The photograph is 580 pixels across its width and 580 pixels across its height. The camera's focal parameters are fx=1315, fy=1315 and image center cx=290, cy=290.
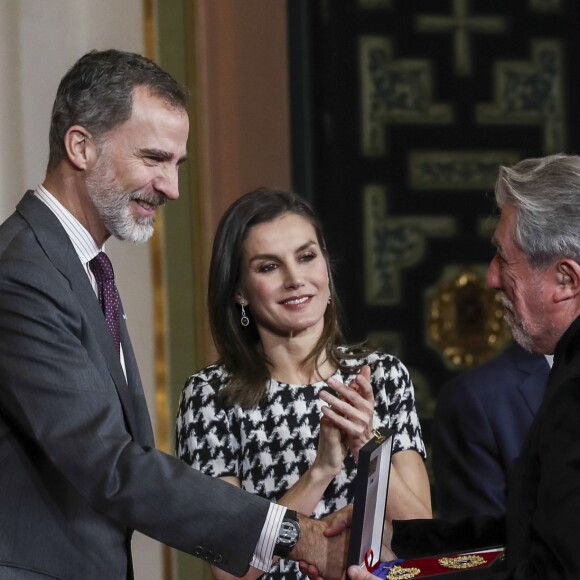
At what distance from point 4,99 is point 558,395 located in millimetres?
2628

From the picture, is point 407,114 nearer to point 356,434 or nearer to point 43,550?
point 356,434

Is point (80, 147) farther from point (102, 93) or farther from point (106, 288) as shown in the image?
point (106, 288)

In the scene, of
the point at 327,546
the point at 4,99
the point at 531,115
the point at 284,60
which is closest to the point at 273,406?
the point at 327,546

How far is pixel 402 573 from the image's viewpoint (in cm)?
218

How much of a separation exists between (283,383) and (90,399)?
2.09ft

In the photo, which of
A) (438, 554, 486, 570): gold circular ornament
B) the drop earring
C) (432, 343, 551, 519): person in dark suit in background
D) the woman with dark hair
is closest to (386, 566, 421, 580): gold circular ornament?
(438, 554, 486, 570): gold circular ornament

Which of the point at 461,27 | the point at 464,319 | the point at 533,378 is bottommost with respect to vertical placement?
the point at 464,319

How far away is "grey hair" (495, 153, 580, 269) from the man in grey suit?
61cm

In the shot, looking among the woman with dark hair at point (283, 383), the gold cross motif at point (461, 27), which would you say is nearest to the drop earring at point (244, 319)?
the woman with dark hair at point (283, 383)

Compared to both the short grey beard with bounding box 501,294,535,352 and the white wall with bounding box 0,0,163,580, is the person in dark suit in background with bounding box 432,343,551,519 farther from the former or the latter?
the white wall with bounding box 0,0,163,580

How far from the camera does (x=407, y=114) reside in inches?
182

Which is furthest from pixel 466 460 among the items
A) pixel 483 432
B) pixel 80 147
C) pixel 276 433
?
pixel 80 147

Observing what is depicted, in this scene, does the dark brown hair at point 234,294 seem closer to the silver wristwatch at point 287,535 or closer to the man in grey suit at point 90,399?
the man in grey suit at point 90,399

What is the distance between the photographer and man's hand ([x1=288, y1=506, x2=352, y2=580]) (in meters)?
2.28
